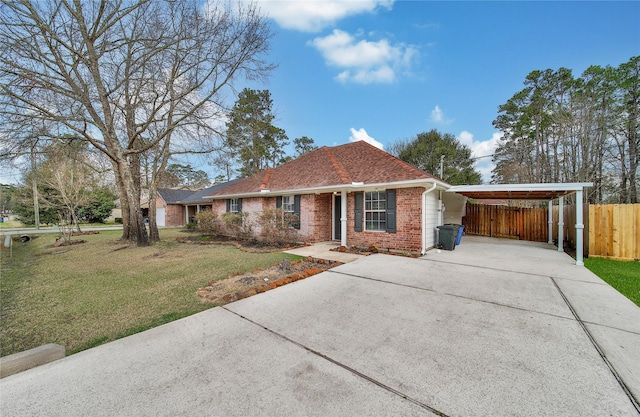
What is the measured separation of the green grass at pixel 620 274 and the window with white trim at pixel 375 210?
219 inches

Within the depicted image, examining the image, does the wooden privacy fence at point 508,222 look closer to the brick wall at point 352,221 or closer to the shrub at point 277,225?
the brick wall at point 352,221

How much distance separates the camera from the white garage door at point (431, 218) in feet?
28.7

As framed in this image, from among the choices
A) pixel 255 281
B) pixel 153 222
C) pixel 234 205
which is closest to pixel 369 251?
pixel 255 281

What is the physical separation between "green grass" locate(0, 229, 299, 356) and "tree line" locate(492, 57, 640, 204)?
810 inches

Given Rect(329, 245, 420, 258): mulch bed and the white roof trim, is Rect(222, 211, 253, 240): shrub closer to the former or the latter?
the white roof trim

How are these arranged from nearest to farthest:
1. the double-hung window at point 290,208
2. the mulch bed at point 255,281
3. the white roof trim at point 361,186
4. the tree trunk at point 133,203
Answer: the mulch bed at point 255,281 → the white roof trim at point 361,186 → the tree trunk at point 133,203 → the double-hung window at point 290,208

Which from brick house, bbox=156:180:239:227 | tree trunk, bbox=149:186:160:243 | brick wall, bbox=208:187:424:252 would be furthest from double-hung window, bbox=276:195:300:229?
brick house, bbox=156:180:239:227

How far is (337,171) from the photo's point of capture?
1058 cm

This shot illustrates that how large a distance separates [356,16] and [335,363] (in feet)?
39.1

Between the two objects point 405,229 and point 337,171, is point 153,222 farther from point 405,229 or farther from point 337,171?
point 405,229

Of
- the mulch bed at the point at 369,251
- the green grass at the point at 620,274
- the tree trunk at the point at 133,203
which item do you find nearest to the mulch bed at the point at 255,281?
the mulch bed at the point at 369,251

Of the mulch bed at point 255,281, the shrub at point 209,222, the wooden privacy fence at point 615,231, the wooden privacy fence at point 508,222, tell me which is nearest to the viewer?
the mulch bed at point 255,281

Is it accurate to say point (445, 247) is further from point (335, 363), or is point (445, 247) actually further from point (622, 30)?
point (622, 30)

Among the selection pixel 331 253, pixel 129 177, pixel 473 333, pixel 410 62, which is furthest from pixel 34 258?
pixel 410 62
